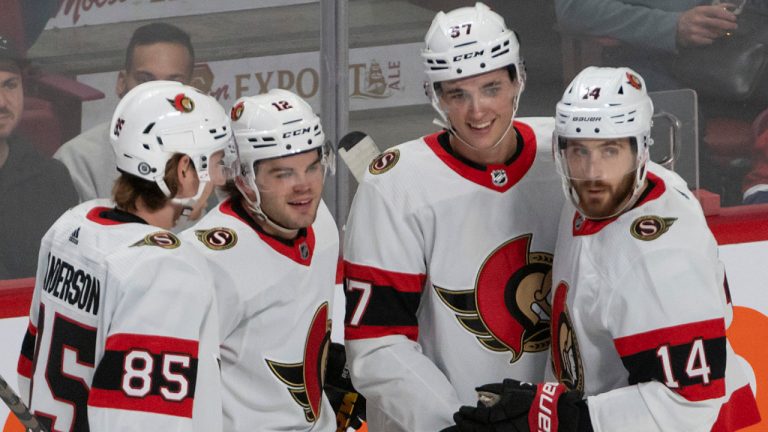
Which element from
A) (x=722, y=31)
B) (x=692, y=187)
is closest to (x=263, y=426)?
(x=692, y=187)

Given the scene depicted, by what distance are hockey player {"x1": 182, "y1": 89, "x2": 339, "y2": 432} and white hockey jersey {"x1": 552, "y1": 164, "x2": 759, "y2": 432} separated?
500 millimetres

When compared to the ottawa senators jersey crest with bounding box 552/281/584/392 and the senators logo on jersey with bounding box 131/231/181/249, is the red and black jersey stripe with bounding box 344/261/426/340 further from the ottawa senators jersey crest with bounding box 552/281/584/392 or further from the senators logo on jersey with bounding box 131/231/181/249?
the senators logo on jersey with bounding box 131/231/181/249

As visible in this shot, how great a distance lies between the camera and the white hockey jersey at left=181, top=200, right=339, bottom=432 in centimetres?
273

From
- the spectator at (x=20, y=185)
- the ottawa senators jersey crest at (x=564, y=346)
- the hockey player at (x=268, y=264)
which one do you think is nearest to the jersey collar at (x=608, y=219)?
the ottawa senators jersey crest at (x=564, y=346)

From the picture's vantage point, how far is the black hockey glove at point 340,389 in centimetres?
313

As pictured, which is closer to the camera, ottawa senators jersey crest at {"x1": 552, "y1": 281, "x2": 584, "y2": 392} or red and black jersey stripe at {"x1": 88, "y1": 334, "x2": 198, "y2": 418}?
red and black jersey stripe at {"x1": 88, "y1": 334, "x2": 198, "y2": 418}

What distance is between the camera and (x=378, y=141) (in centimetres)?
402

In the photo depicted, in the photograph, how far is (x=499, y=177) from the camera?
2.90m

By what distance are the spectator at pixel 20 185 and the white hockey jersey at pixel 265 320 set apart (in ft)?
3.56

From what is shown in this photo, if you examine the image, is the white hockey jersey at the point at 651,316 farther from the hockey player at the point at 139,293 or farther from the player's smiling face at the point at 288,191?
the hockey player at the point at 139,293

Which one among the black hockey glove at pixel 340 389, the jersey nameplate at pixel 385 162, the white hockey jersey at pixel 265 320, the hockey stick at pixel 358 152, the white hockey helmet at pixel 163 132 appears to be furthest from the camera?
the hockey stick at pixel 358 152

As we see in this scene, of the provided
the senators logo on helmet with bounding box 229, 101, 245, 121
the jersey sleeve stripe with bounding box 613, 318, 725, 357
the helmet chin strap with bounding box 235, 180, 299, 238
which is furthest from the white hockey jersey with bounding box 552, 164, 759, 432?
the senators logo on helmet with bounding box 229, 101, 245, 121

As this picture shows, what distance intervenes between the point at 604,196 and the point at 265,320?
653mm

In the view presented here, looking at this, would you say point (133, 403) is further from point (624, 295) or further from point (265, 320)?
point (624, 295)
